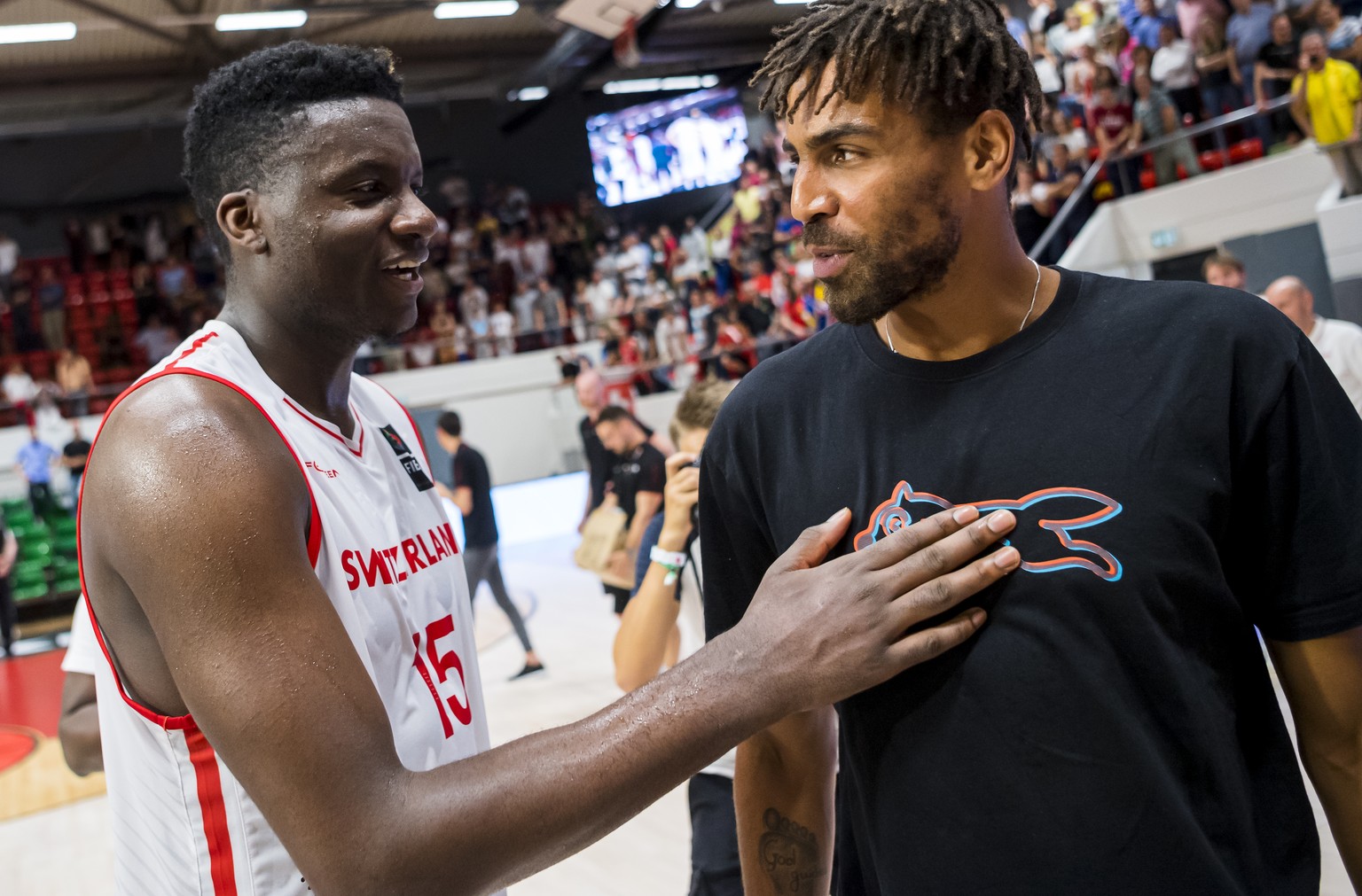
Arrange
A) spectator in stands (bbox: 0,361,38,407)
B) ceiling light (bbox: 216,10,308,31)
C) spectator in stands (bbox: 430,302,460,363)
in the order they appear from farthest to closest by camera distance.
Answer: spectator in stands (bbox: 430,302,460,363)
ceiling light (bbox: 216,10,308,31)
spectator in stands (bbox: 0,361,38,407)

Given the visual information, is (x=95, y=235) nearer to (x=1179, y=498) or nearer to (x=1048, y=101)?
(x=1048, y=101)

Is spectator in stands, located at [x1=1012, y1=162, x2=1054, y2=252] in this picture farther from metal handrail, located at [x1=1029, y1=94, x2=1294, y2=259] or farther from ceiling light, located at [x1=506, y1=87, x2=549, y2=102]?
ceiling light, located at [x1=506, y1=87, x2=549, y2=102]

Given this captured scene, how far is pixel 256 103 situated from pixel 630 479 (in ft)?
14.7

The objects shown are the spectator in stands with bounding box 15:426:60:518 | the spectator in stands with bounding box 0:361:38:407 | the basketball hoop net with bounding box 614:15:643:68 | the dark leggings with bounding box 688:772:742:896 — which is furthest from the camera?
the basketball hoop net with bounding box 614:15:643:68

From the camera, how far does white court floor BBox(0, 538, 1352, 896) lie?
4.54m

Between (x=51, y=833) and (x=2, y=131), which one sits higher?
(x=2, y=131)

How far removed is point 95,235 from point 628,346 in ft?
32.0

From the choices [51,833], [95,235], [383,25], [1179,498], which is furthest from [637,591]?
[95,235]

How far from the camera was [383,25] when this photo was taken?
17.5m

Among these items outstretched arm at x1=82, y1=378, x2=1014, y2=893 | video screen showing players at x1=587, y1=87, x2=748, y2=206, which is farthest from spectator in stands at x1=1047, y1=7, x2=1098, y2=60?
outstretched arm at x1=82, y1=378, x2=1014, y2=893

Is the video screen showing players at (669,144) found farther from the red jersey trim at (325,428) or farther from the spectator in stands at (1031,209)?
the red jersey trim at (325,428)

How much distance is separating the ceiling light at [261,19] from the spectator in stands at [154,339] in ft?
15.1

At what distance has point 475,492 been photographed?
7414 mm

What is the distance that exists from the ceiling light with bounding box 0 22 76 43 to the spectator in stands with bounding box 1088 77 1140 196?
1258 centimetres
